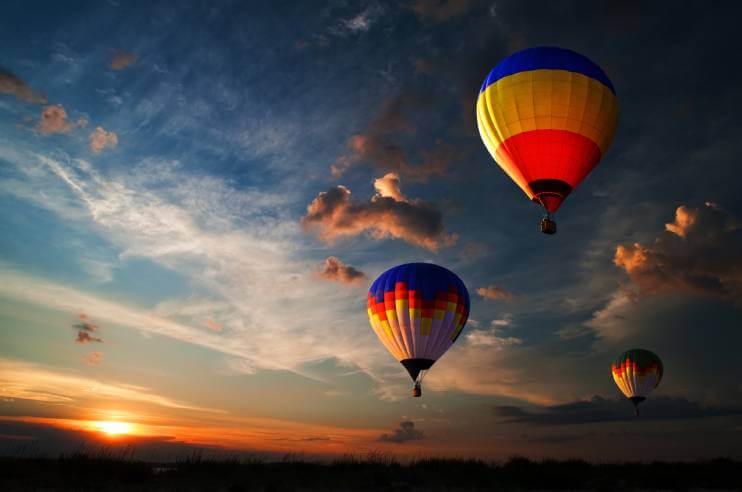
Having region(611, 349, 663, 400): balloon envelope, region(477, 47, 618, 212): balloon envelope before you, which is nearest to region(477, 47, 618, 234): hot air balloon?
region(477, 47, 618, 212): balloon envelope

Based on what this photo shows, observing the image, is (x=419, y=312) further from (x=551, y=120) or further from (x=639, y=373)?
(x=639, y=373)

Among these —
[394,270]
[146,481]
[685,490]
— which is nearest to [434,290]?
[394,270]

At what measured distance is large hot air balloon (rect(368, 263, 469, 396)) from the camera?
44.0 metres

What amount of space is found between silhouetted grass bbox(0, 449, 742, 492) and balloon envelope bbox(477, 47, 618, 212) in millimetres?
16110

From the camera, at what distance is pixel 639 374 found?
69.7 meters

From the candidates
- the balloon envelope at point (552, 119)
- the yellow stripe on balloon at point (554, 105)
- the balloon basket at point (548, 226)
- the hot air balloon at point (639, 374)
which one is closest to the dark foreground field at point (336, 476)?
the balloon basket at point (548, 226)

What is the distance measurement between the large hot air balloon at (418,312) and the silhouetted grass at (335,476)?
14.8 m

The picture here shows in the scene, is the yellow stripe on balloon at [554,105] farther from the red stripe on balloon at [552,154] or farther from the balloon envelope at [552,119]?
the red stripe on balloon at [552,154]

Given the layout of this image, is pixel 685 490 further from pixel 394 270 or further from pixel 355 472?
pixel 394 270

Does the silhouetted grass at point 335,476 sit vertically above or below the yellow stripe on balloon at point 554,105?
below

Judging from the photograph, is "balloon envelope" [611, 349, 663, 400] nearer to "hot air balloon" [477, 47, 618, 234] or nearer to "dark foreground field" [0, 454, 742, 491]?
"dark foreground field" [0, 454, 742, 491]

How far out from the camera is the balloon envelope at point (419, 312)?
44000 millimetres

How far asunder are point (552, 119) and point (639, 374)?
49.6 m

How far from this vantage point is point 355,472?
25953 millimetres
